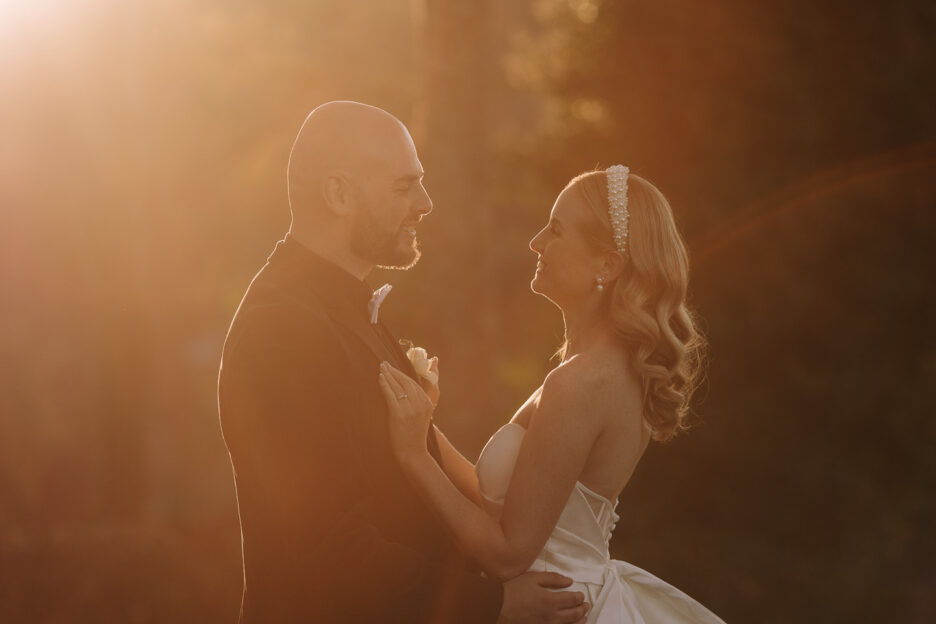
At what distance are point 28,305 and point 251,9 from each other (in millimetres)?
4738

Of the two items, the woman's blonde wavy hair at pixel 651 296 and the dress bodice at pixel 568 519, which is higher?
the woman's blonde wavy hair at pixel 651 296

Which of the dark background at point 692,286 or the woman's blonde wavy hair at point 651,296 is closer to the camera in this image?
the woman's blonde wavy hair at point 651,296

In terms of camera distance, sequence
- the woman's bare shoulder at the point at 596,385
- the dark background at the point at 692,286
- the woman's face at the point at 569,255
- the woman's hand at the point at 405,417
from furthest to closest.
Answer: the dark background at the point at 692,286, the woman's face at the point at 569,255, the woman's bare shoulder at the point at 596,385, the woman's hand at the point at 405,417

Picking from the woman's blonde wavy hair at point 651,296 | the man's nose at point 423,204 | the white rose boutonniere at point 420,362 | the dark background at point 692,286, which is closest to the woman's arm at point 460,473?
the white rose boutonniere at point 420,362

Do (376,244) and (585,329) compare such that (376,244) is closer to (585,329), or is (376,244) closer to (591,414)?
(585,329)

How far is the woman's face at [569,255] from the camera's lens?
13.3ft

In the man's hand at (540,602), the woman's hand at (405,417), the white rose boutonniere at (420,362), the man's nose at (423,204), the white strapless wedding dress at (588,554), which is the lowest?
the man's hand at (540,602)

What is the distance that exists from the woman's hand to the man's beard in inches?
21.2

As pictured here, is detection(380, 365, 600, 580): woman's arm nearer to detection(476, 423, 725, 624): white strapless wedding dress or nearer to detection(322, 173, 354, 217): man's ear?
detection(476, 423, 725, 624): white strapless wedding dress

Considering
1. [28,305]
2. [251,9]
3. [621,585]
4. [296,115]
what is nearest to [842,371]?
[621,585]

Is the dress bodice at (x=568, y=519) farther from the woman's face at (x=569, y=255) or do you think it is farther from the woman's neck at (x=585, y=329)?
the woman's face at (x=569, y=255)

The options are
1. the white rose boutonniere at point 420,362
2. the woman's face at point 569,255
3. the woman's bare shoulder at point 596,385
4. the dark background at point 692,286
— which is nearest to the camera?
the woman's bare shoulder at point 596,385

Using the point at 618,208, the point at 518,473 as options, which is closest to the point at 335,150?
the point at 618,208

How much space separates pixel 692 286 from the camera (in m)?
7.88
